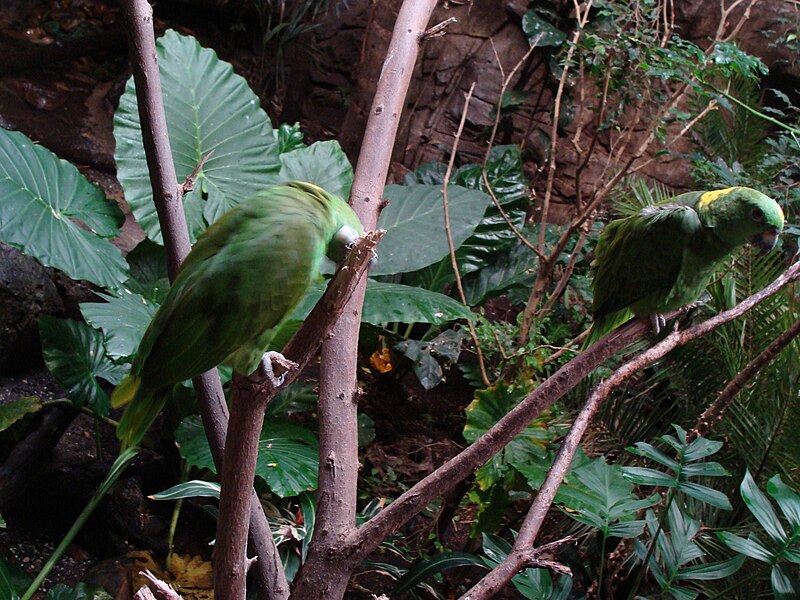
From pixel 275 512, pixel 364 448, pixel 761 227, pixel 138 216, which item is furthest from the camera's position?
pixel 364 448

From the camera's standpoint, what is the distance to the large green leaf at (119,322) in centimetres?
172

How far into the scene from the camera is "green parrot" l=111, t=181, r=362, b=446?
0.98 m

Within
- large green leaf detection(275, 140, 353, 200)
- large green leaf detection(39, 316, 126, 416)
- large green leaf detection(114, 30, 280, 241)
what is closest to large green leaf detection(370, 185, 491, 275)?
large green leaf detection(275, 140, 353, 200)

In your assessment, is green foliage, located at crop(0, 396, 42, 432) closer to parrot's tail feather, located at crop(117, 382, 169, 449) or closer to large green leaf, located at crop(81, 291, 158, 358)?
large green leaf, located at crop(81, 291, 158, 358)

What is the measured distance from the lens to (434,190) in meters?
2.49

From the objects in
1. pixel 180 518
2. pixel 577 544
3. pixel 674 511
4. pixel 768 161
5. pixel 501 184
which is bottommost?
pixel 180 518

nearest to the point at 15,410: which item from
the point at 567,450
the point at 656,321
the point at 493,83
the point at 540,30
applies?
the point at 567,450

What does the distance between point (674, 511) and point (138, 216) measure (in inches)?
66.0

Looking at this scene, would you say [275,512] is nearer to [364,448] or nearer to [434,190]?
[364,448]

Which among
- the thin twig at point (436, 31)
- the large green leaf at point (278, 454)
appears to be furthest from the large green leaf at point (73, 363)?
the thin twig at point (436, 31)

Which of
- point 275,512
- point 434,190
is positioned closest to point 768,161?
point 434,190

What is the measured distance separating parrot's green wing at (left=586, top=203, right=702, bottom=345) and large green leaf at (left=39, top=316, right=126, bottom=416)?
1.53m

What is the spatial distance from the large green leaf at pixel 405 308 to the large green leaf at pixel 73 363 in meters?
0.76

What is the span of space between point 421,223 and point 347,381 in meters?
1.15
